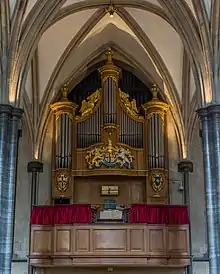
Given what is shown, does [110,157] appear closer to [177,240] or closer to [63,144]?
[63,144]

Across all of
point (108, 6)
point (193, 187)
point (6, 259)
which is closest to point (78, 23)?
point (108, 6)

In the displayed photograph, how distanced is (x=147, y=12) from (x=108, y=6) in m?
1.25

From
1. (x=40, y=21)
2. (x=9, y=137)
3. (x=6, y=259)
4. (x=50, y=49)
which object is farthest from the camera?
(x=50, y=49)

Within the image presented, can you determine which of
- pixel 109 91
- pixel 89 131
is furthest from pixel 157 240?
pixel 109 91

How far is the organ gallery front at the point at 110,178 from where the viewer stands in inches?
656

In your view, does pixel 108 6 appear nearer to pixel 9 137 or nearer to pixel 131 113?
pixel 131 113

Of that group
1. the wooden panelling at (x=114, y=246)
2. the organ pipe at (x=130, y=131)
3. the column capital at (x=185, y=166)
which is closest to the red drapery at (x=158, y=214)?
the wooden panelling at (x=114, y=246)

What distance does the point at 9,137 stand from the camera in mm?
14641

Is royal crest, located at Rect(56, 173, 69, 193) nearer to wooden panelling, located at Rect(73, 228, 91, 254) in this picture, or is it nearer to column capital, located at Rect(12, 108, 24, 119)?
wooden panelling, located at Rect(73, 228, 91, 254)

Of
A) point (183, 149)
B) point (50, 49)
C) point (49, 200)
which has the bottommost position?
point (49, 200)

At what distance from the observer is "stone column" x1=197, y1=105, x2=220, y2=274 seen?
13609mm

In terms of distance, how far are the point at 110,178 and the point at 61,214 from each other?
9.75 feet

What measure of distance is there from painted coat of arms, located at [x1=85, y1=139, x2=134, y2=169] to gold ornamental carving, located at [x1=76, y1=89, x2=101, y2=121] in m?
1.27

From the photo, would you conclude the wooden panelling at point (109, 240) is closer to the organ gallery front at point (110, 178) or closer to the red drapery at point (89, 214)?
the organ gallery front at point (110, 178)
